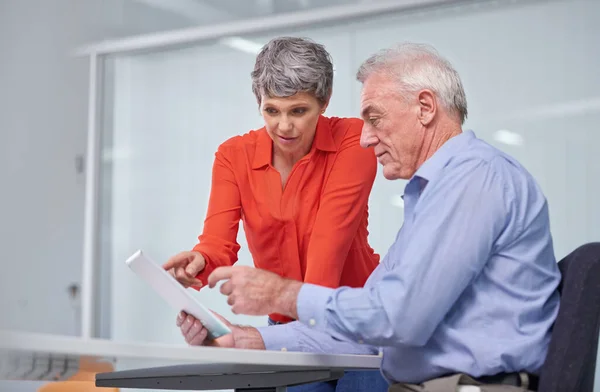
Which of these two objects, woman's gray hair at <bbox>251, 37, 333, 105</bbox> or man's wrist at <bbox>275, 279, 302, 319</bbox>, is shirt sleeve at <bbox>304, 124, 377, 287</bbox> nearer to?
woman's gray hair at <bbox>251, 37, 333, 105</bbox>

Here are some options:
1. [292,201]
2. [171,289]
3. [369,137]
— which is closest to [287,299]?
[171,289]

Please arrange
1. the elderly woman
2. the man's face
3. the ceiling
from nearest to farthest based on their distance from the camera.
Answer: the man's face → the elderly woman → the ceiling

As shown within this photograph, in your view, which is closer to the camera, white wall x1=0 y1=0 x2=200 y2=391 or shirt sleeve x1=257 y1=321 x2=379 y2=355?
shirt sleeve x1=257 y1=321 x2=379 y2=355

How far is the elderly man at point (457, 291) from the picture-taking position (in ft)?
4.94

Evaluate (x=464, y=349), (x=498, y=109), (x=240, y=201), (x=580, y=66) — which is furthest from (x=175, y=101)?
(x=464, y=349)

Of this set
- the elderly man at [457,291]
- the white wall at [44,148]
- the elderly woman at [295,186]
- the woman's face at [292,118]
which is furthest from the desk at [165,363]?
the white wall at [44,148]

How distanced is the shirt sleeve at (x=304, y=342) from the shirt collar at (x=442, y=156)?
1.48ft

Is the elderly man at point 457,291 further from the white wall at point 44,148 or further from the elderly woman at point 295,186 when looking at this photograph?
the white wall at point 44,148

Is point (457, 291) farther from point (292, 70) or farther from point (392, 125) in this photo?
point (292, 70)

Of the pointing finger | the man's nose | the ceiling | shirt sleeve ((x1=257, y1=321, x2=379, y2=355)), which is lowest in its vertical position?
shirt sleeve ((x1=257, y1=321, x2=379, y2=355))

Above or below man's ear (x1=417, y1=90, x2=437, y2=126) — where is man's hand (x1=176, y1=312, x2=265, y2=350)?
below

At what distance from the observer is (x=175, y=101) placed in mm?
5195

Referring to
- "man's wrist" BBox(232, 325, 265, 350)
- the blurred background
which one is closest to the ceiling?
the blurred background

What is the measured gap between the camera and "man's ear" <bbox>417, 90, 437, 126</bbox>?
1.81 metres
